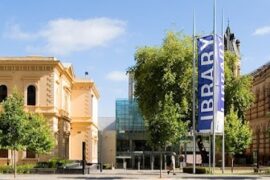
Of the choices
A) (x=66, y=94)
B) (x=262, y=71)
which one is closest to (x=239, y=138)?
(x=262, y=71)

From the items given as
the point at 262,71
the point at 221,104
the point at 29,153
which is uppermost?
the point at 262,71

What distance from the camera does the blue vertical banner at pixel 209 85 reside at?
4925 centimetres

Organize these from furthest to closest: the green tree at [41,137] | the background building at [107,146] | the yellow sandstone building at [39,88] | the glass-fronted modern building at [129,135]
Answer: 1. the background building at [107,146]
2. the glass-fronted modern building at [129,135]
3. the yellow sandstone building at [39,88]
4. the green tree at [41,137]

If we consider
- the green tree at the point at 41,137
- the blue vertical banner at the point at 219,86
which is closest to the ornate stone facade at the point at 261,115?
the green tree at the point at 41,137

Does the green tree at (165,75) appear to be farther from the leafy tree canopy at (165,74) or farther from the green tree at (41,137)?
the green tree at (41,137)

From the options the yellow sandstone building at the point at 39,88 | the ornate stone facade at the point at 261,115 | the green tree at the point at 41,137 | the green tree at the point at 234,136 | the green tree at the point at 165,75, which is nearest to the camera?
the green tree at the point at 234,136

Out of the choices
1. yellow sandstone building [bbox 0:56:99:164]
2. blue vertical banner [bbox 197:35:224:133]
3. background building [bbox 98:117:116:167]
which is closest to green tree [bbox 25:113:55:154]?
yellow sandstone building [bbox 0:56:99:164]

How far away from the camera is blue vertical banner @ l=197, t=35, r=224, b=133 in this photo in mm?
49250

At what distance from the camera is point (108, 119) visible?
14162 centimetres

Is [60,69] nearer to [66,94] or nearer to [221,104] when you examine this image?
[66,94]

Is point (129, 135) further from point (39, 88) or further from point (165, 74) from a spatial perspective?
point (165, 74)

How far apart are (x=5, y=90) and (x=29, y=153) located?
9.23m

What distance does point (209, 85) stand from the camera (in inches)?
1946

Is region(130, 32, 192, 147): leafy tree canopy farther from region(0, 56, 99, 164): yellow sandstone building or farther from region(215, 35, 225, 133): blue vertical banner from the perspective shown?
region(215, 35, 225, 133): blue vertical banner
